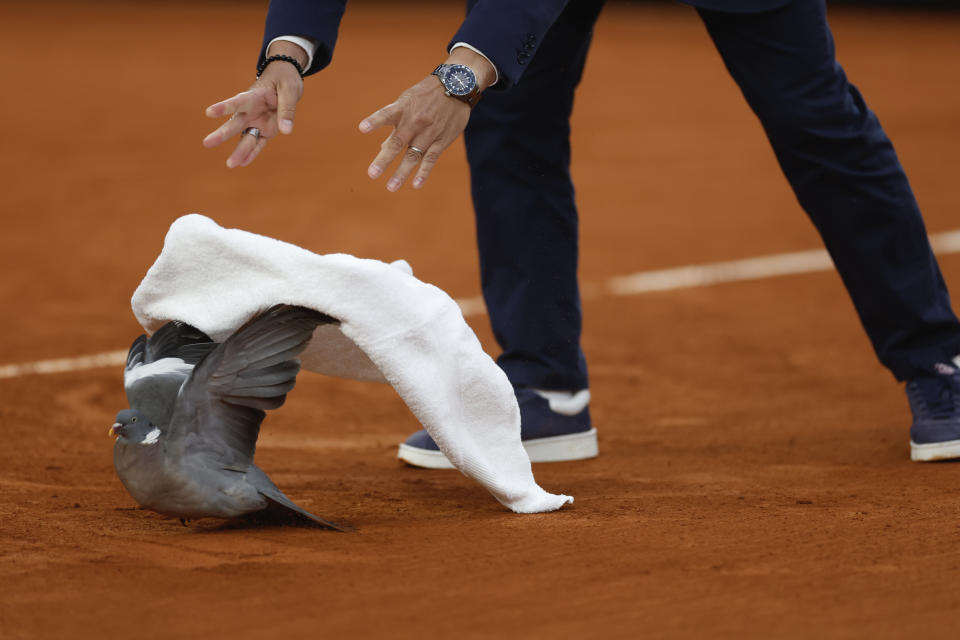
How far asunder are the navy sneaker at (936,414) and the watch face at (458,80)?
1.29 metres

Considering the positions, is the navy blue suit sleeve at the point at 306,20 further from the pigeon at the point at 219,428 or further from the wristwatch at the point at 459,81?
the pigeon at the point at 219,428

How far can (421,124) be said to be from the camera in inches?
88.0

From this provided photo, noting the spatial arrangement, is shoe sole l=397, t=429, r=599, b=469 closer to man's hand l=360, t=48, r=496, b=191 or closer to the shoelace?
the shoelace

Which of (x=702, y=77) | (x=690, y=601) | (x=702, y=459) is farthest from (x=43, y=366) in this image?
(x=702, y=77)

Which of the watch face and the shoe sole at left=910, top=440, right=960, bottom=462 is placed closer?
the watch face

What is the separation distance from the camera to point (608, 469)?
2.87 metres

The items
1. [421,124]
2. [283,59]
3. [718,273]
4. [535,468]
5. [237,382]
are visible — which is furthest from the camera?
[718,273]

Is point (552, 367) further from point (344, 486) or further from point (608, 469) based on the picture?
point (344, 486)

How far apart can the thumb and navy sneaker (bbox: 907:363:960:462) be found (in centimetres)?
150

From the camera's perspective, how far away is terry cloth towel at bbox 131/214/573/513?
2178 millimetres

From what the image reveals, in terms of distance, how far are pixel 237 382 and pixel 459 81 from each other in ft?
2.13

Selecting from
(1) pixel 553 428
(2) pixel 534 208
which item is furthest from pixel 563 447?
(2) pixel 534 208

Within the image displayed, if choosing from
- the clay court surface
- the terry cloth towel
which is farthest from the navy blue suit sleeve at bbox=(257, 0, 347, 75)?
the clay court surface

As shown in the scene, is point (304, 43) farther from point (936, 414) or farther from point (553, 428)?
point (936, 414)
